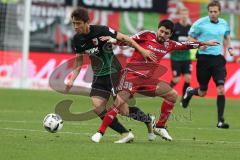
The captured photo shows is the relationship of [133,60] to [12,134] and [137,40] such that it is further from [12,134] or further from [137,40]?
[12,134]

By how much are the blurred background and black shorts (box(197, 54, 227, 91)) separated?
9986 mm

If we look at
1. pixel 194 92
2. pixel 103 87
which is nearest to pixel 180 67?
pixel 194 92

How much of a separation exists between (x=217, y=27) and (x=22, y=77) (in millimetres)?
11953

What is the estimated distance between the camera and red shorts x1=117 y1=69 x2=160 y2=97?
1291 centimetres

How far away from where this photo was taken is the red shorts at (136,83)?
12.9m

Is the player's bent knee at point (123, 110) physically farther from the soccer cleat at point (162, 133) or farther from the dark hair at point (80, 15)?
the dark hair at point (80, 15)

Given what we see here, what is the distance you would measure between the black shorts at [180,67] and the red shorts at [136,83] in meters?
9.18

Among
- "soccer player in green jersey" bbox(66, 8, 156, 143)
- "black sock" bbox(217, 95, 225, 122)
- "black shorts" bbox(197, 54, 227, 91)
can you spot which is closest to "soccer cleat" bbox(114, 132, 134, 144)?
"soccer player in green jersey" bbox(66, 8, 156, 143)

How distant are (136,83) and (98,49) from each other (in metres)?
0.85

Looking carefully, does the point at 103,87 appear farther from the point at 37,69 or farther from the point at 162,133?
the point at 37,69

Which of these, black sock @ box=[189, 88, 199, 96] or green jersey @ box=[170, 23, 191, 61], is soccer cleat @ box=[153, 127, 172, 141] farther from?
green jersey @ box=[170, 23, 191, 61]

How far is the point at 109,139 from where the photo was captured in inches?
515

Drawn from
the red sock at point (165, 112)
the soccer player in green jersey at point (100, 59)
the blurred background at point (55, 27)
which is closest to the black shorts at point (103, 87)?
the soccer player in green jersey at point (100, 59)

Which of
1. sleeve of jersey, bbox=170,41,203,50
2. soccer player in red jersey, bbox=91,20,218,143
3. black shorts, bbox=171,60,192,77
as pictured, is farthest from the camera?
black shorts, bbox=171,60,192,77
